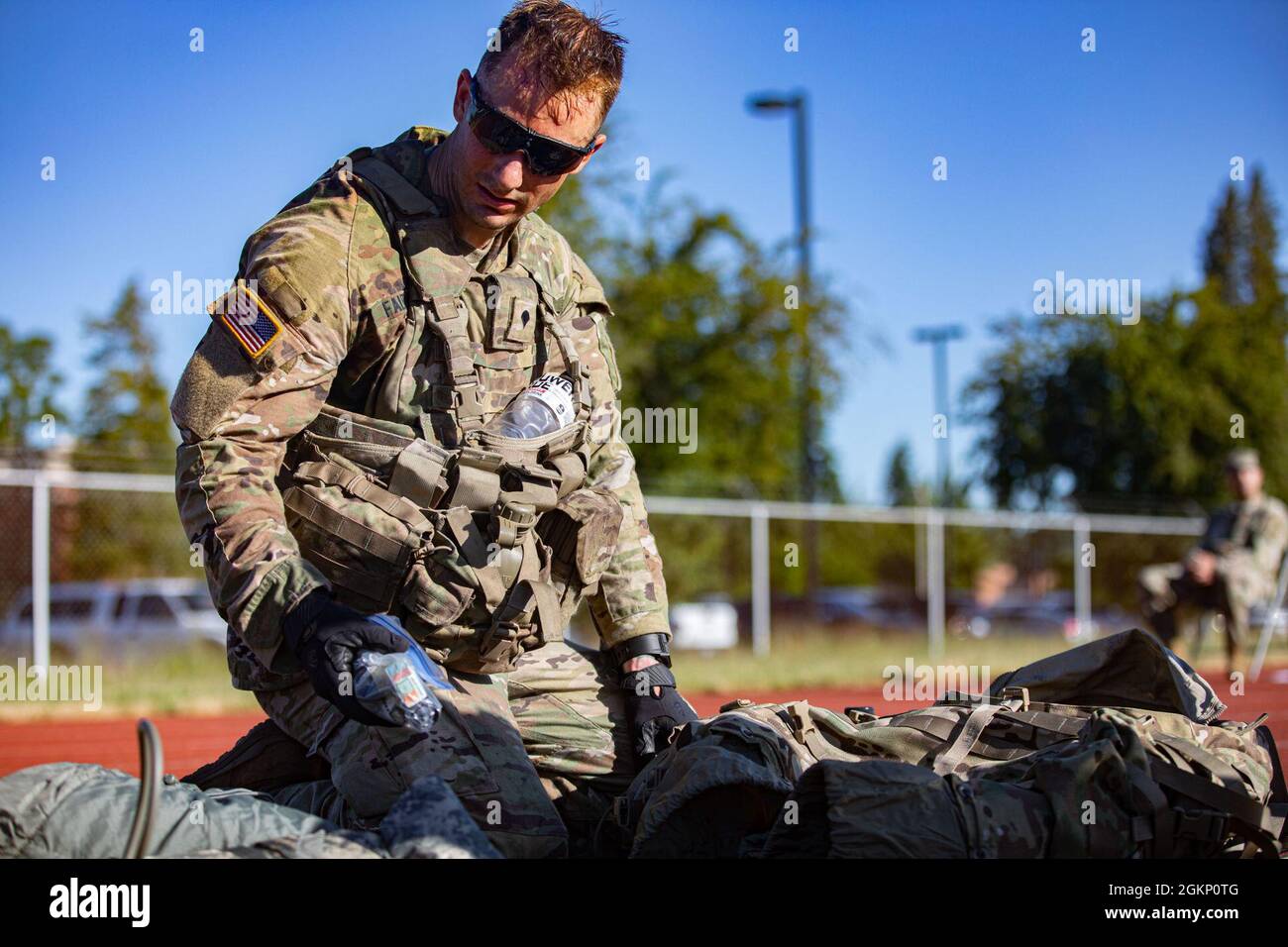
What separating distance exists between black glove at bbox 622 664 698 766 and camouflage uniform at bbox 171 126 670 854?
0.19 feet

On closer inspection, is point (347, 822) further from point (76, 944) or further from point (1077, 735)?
point (1077, 735)

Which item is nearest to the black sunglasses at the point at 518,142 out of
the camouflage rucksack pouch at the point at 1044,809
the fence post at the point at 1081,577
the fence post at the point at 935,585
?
the camouflage rucksack pouch at the point at 1044,809

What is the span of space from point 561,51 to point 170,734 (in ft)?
22.5

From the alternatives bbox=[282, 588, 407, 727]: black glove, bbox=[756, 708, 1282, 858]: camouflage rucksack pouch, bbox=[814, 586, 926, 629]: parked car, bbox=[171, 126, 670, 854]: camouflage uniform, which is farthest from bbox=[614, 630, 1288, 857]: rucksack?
A: bbox=[814, 586, 926, 629]: parked car

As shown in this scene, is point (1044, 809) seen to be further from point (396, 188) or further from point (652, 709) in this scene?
point (396, 188)

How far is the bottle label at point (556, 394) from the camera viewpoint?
3143 millimetres

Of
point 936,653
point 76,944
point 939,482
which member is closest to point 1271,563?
point 936,653

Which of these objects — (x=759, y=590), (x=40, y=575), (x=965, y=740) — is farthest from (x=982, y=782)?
(x=759, y=590)

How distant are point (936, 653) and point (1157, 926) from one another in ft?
44.5

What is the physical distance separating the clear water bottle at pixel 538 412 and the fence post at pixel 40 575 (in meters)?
8.58

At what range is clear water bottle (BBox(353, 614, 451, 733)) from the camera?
7.76 ft

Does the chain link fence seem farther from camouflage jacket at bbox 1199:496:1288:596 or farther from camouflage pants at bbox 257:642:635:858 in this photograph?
camouflage pants at bbox 257:642:635:858

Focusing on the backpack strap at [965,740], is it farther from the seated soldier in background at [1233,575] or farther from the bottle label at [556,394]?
the seated soldier in background at [1233,575]

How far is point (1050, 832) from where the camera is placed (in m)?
2.34
